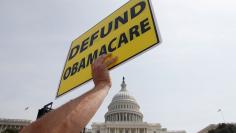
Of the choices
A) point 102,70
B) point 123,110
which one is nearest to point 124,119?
point 123,110

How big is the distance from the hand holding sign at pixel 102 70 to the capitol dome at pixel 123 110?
4123 inches

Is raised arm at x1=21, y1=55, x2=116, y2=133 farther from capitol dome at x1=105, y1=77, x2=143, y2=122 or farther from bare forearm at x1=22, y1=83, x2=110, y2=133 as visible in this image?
capitol dome at x1=105, y1=77, x2=143, y2=122

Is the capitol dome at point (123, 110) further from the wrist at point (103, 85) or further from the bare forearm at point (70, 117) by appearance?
the bare forearm at point (70, 117)

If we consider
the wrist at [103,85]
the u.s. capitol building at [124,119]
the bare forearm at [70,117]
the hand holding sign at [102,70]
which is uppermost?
the u.s. capitol building at [124,119]

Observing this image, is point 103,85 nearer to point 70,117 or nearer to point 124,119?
point 70,117

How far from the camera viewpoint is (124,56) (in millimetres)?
3168

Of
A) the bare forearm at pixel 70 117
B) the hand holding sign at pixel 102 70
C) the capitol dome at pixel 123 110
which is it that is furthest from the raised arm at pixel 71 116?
the capitol dome at pixel 123 110

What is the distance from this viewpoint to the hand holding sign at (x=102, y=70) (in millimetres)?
2779

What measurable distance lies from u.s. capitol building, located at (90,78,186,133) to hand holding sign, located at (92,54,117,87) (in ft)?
313

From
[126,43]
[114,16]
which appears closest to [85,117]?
[126,43]

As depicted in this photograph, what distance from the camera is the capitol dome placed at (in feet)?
350

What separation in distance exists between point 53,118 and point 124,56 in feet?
4.73

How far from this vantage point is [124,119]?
348 feet

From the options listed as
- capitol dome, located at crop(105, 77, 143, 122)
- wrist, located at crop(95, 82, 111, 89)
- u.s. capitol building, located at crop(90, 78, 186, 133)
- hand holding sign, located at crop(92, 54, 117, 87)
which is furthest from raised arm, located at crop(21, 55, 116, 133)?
capitol dome, located at crop(105, 77, 143, 122)
